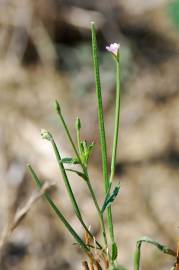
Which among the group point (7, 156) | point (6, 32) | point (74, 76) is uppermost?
point (6, 32)

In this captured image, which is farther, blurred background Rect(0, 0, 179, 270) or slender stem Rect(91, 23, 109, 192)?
blurred background Rect(0, 0, 179, 270)

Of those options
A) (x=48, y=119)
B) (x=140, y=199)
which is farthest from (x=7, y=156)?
(x=140, y=199)

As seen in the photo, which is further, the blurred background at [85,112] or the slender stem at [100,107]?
the blurred background at [85,112]

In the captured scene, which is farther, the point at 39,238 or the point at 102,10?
the point at 102,10

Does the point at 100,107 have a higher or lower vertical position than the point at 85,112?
lower

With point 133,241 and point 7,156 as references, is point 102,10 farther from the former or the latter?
point 133,241

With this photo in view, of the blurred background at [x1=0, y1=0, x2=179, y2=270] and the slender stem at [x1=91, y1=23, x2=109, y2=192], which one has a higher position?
the blurred background at [x1=0, y1=0, x2=179, y2=270]

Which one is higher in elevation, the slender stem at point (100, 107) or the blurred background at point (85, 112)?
the blurred background at point (85, 112)

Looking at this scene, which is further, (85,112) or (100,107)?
(85,112)
